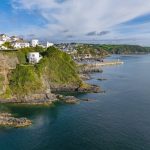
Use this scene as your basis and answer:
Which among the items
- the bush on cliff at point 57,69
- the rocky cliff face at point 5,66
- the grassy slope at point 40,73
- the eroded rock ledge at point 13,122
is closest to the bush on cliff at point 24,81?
the grassy slope at point 40,73

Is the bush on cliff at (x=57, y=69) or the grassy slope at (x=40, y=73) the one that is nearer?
the grassy slope at (x=40, y=73)

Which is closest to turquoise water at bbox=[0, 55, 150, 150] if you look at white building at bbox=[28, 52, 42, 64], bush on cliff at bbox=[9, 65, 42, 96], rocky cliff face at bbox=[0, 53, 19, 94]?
A: bush on cliff at bbox=[9, 65, 42, 96]

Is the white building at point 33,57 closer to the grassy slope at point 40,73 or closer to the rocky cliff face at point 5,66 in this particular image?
the grassy slope at point 40,73

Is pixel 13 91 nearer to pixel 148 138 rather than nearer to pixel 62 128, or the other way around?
pixel 62 128

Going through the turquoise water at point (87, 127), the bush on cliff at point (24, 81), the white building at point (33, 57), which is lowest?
the turquoise water at point (87, 127)

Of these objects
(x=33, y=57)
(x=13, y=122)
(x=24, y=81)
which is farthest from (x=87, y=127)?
(x=33, y=57)

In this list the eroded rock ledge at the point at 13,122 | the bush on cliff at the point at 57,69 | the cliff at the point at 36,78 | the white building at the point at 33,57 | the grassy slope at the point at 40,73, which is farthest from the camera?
the white building at the point at 33,57

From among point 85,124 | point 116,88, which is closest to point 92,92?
point 116,88

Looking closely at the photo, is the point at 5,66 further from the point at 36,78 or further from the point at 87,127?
the point at 87,127

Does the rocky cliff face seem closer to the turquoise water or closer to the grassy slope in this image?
the grassy slope
